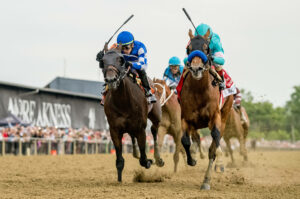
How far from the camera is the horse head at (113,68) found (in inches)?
304

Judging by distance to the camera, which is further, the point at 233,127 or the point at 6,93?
the point at 6,93

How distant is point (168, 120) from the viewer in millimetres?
12352

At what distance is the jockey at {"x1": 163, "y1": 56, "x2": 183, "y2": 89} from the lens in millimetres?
12596

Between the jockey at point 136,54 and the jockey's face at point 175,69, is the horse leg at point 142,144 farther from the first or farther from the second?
the jockey's face at point 175,69

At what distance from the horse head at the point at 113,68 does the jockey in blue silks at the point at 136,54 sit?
29.9 inches

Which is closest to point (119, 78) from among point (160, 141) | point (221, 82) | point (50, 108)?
point (221, 82)

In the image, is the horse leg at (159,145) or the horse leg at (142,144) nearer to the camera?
the horse leg at (142,144)

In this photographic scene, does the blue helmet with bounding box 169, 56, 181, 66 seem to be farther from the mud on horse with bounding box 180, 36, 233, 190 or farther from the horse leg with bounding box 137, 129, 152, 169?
the horse leg with bounding box 137, 129, 152, 169

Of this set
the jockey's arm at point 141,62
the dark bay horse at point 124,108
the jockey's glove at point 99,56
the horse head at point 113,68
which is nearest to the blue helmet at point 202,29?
the jockey's arm at point 141,62

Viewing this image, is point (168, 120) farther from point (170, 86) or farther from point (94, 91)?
point (94, 91)

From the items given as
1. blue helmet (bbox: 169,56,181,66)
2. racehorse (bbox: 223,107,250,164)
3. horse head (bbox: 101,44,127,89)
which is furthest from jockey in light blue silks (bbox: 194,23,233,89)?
racehorse (bbox: 223,107,250,164)

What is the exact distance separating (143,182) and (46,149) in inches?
560

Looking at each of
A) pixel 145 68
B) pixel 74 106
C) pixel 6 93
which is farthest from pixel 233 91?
pixel 74 106

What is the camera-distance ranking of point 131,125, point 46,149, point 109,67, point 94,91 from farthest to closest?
point 94,91
point 46,149
point 131,125
point 109,67
